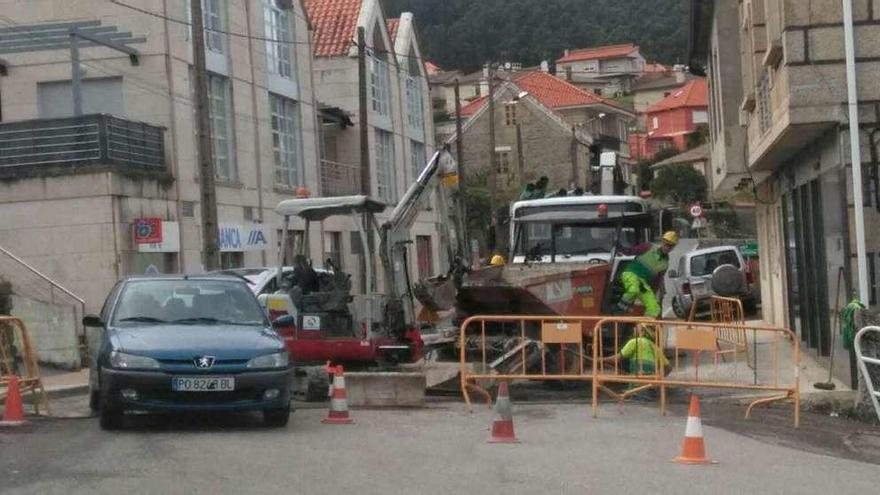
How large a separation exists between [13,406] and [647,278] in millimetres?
8206

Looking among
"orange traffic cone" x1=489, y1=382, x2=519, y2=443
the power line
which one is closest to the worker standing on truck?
"orange traffic cone" x1=489, y1=382, x2=519, y2=443

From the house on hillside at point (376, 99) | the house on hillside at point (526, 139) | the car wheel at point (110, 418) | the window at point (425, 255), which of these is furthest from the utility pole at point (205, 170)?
the house on hillside at point (526, 139)

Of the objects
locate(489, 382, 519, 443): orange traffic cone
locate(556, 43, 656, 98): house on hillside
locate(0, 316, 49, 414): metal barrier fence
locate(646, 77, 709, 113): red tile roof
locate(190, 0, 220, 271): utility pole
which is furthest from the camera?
locate(556, 43, 656, 98): house on hillside

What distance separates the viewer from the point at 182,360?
41.1 feet

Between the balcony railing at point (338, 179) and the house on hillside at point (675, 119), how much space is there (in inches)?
2596

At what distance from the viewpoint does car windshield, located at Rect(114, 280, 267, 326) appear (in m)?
13.7

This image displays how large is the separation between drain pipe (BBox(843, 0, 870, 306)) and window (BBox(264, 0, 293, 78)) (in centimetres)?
2322

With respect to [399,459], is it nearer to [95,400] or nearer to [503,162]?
[95,400]

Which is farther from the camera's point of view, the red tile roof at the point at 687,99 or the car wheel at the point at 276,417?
the red tile roof at the point at 687,99

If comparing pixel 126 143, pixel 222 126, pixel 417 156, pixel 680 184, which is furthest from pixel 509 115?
pixel 126 143

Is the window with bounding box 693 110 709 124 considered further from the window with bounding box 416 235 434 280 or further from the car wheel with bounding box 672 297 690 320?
the car wheel with bounding box 672 297 690 320

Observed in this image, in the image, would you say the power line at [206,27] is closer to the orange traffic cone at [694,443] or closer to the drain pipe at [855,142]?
the drain pipe at [855,142]

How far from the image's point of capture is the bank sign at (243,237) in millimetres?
30469

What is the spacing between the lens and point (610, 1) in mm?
129750
